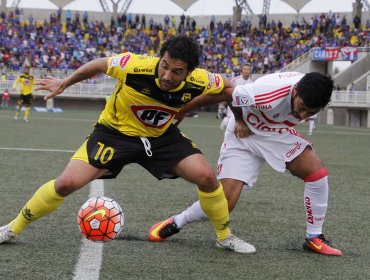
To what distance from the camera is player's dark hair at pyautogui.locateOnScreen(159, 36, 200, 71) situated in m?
4.18

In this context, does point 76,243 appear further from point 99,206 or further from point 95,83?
point 95,83

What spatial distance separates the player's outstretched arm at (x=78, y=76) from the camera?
4.50 meters

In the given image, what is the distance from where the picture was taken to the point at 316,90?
4289 millimetres

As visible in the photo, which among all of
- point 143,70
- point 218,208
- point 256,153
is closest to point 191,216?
point 218,208

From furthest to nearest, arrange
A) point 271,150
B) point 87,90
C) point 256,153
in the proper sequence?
1. point 87,90
2. point 256,153
3. point 271,150

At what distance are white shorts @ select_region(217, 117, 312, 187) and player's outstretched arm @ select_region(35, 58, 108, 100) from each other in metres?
1.33

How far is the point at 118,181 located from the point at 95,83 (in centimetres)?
3104

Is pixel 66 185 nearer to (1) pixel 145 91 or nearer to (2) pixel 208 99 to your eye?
(1) pixel 145 91

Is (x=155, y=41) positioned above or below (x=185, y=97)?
above

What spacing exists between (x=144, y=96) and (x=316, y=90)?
1225 mm

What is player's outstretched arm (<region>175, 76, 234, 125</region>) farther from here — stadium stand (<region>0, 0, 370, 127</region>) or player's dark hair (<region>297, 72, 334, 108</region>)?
stadium stand (<region>0, 0, 370, 127</region>)

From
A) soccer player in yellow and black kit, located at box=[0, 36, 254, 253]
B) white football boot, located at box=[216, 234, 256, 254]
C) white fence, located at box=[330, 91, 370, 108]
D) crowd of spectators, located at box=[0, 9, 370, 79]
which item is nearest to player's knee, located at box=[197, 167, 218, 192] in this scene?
soccer player in yellow and black kit, located at box=[0, 36, 254, 253]

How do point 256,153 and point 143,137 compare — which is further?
point 256,153

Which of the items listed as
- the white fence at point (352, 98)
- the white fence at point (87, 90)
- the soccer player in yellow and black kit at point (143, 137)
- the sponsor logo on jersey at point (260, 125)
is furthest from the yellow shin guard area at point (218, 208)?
the white fence at point (87, 90)
